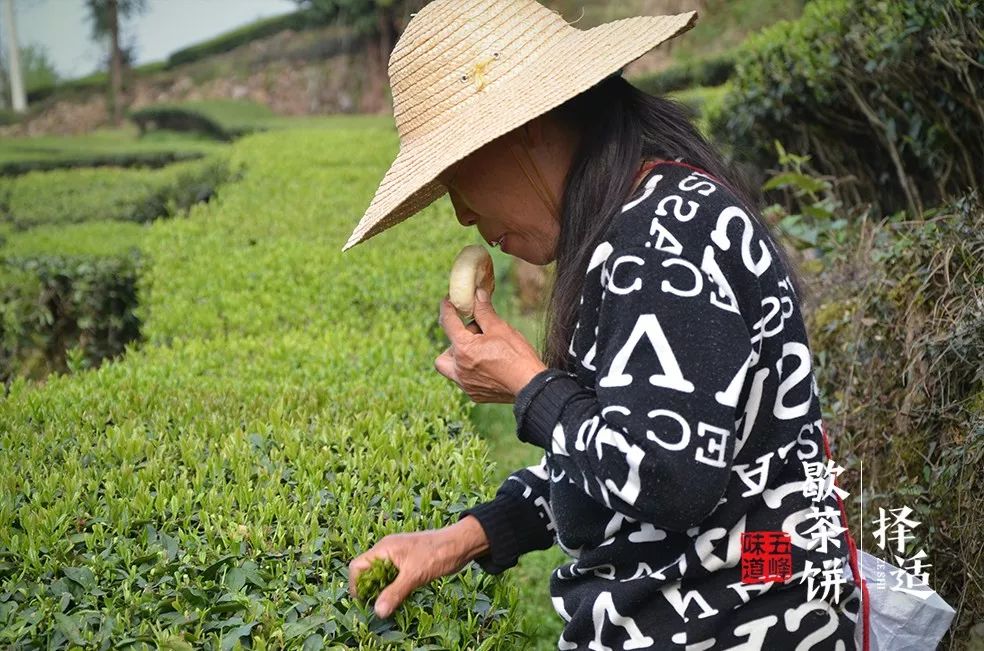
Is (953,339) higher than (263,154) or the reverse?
the reverse

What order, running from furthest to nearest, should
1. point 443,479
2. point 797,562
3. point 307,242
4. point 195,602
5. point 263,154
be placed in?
point 263,154 < point 307,242 < point 443,479 < point 195,602 < point 797,562

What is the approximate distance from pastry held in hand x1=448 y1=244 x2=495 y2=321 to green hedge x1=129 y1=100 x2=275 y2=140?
667 inches

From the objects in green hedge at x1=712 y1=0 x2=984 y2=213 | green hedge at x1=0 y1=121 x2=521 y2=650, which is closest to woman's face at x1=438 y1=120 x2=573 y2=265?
green hedge at x1=0 y1=121 x2=521 y2=650

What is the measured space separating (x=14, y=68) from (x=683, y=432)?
26.2 m

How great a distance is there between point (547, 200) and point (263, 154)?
8491mm

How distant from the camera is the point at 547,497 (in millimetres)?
1979

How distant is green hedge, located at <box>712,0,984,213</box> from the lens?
3.41 m

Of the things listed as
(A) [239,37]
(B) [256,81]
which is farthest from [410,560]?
(A) [239,37]

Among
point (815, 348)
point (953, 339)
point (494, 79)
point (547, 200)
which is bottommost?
point (815, 348)

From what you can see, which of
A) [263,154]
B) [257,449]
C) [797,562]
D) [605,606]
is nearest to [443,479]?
[257,449]

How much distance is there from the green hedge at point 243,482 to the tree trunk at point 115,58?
871 inches

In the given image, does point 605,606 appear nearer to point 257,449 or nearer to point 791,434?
point 791,434

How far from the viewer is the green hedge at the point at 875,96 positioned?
3.41 meters

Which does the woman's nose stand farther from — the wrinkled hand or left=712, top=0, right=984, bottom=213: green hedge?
left=712, top=0, right=984, bottom=213: green hedge
